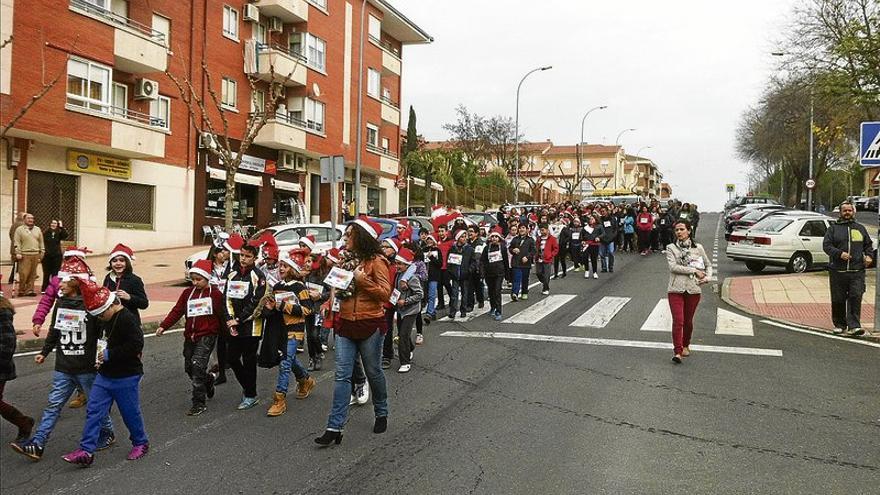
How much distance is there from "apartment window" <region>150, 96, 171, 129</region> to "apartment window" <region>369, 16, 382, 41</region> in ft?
52.0

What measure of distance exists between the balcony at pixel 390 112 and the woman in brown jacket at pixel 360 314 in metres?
35.2

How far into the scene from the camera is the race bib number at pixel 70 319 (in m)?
5.44

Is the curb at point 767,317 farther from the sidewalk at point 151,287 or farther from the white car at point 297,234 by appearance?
the sidewalk at point 151,287

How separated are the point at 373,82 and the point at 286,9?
9785 millimetres

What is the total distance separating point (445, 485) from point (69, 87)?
19846 millimetres

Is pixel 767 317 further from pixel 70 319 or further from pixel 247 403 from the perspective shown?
pixel 70 319

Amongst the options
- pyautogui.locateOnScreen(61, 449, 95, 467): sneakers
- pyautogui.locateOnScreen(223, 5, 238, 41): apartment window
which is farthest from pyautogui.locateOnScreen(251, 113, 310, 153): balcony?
pyautogui.locateOnScreen(61, 449, 95, 467): sneakers

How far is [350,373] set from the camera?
579 cm

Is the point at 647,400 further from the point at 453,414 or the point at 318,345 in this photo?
the point at 318,345

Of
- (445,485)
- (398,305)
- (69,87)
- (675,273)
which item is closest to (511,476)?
Result: (445,485)

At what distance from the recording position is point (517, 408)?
22.0 feet

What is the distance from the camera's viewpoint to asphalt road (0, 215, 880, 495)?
4.86 metres

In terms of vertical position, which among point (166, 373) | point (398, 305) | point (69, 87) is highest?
point (69, 87)

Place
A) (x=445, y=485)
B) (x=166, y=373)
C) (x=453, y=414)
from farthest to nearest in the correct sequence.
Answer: (x=166, y=373) → (x=453, y=414) → (x=445, y=485)
